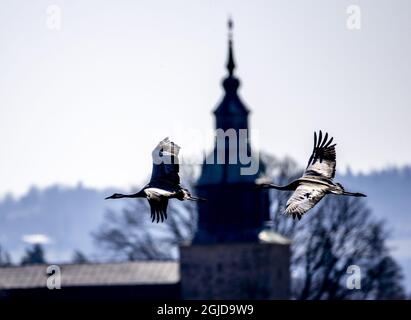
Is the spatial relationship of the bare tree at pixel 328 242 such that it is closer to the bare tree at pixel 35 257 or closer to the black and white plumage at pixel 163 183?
the bare tree at pixel 35 257

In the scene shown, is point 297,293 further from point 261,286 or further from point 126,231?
point 126,231

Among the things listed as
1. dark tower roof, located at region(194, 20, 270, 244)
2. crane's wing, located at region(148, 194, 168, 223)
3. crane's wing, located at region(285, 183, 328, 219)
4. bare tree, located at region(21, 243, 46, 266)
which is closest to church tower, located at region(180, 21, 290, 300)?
dark tower roof, located at region(194, 20, 270, 244)

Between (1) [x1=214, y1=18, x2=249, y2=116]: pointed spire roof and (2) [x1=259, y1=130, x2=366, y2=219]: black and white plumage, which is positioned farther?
(1) [x1=214, y1=18, x2=249, y2=116]: pointed spire roof

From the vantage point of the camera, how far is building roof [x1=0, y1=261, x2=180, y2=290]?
96938 mm

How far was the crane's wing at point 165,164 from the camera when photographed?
31.9 metres

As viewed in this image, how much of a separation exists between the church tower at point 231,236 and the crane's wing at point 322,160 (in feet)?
154

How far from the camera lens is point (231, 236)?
89.2 m

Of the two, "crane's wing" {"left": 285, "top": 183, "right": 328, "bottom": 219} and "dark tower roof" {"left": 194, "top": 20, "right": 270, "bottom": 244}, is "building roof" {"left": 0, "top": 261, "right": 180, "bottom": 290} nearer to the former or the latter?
"dark tower roof" {"left": 194, "top": 20, "right": 270, "bottom": 244}

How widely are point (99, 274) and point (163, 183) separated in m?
68.6

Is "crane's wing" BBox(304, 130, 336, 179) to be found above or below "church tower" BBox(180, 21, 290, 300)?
above

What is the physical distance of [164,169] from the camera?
32219mm

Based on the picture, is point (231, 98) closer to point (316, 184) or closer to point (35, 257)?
point (35, 257)

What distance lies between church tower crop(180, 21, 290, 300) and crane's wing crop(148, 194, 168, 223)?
4928 cm

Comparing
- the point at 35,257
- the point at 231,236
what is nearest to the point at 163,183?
the point at 231,236
